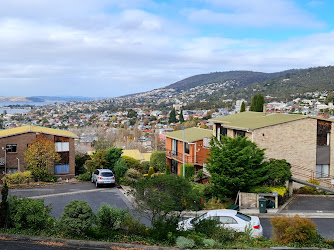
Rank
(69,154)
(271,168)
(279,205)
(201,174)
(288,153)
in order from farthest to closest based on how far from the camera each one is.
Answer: (69,154) < (201,174) < (288,153) < (271,168) < (279,205)

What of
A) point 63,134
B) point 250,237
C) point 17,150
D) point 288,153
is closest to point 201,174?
point 288,153

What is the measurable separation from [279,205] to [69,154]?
1999cm

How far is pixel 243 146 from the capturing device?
23.1 m

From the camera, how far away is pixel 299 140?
26.9 m

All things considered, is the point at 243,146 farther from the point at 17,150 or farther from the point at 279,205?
the point at 17,150

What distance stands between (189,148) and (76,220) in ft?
74.8

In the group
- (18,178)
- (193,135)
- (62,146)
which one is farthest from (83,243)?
(193,135)

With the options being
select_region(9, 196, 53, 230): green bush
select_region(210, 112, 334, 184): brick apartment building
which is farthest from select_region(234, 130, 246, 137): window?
select_region(9, 196, 53, 230): green bush

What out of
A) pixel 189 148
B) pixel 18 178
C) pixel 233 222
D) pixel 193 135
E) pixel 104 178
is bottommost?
pixel 18 178

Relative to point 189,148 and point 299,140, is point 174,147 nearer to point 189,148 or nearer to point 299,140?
point 189,148

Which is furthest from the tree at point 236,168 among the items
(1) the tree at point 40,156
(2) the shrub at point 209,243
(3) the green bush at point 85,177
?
(1) the tree at point 40,156

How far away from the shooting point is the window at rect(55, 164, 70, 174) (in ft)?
112

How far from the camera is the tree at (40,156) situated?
31.6 m

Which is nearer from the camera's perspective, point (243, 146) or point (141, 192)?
point (141, 192)
